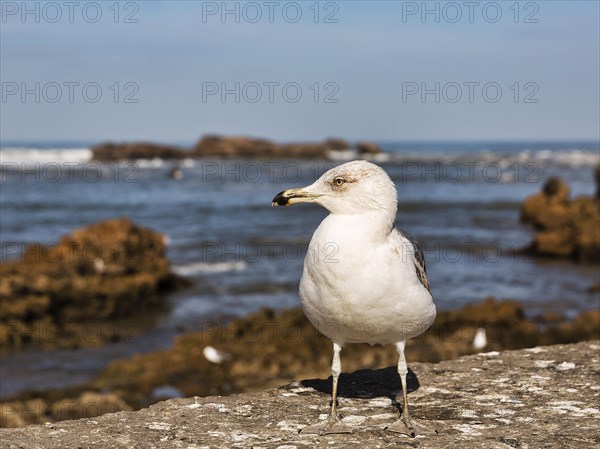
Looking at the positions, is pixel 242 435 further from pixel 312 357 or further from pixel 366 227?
pixel 312 357

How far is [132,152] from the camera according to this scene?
9475 cm

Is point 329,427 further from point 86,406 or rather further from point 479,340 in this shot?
point 479,340

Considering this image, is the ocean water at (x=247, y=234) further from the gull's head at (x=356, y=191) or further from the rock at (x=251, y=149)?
the rock at (x=251, y=149)

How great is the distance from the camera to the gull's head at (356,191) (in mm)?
4273

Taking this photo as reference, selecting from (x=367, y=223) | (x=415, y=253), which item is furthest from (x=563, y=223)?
(x=367, y=223)

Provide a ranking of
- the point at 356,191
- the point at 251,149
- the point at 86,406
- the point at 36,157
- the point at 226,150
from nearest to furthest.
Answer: the point at 356,191 → the point at 86,406 → the point at 36,157 → the point at 251,149 → the point at 226,150

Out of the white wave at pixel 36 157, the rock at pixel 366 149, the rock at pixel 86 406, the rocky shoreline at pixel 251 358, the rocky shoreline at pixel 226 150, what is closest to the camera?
the rock at pixel 86 406

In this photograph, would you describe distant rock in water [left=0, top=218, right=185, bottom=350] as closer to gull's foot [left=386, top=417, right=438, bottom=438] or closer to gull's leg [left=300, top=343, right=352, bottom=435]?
gull's leg [left=300, top=343, right=352, bottom=435]

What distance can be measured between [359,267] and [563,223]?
21.9 metres

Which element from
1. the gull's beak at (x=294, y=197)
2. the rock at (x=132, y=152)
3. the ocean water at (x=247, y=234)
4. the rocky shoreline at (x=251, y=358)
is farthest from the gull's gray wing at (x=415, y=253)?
the rock at (x=132, y=152)

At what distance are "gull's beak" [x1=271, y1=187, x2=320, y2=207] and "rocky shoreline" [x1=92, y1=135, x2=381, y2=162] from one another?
292 feet

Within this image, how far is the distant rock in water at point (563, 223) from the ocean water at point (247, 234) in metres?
0.83

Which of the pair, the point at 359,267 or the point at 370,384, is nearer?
the point at 359,267

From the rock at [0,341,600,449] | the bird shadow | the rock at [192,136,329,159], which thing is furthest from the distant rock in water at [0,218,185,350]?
the rock at [192,136,329,159]
